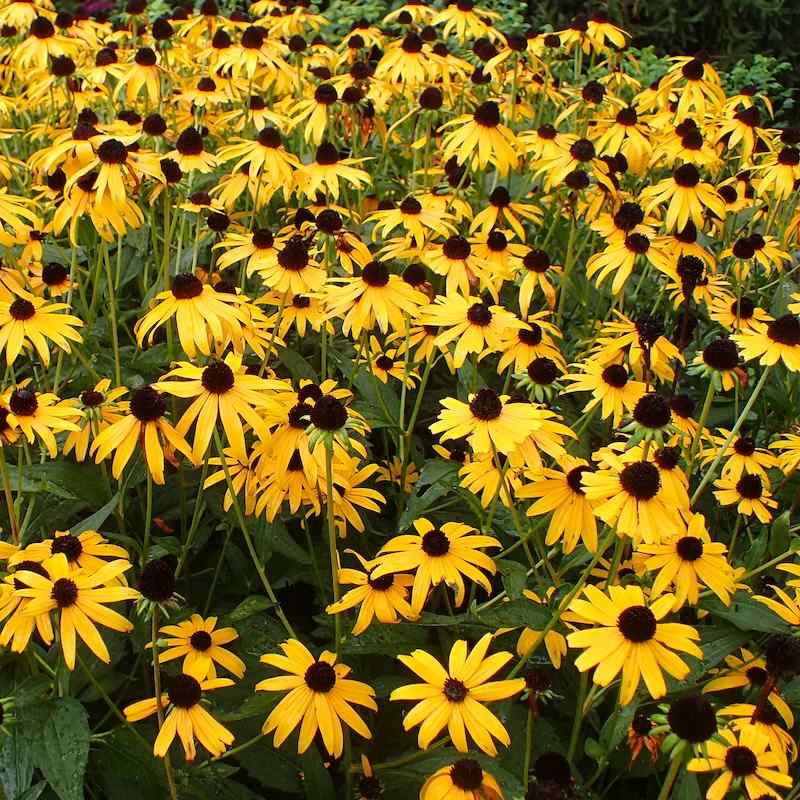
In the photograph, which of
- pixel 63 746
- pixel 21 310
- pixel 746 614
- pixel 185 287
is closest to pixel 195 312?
pixel 185 287

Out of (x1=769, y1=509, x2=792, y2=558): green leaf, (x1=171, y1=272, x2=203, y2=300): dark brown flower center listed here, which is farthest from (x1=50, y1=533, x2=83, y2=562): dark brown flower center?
(x1=769, y1=509, x2=792, y2=558): green leaf

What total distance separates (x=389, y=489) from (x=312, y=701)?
0.98m

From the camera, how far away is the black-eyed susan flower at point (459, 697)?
4.79 ft

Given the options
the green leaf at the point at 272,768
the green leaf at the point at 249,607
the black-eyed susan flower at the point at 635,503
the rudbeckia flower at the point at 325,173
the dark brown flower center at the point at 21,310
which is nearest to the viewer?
the black-eyed susan flower at the point at 635,503

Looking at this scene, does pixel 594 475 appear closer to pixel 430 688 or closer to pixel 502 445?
pixel 502 445

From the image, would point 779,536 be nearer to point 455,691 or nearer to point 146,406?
point 455,691

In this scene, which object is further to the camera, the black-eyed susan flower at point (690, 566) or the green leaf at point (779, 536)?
the green leaf at point (779, 536)

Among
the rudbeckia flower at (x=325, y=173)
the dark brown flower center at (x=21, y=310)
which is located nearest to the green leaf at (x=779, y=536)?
the rudbeckia flower at (x=325, y=173)

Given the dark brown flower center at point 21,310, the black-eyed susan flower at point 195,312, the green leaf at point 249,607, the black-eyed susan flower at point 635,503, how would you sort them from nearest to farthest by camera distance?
1. the black-eyed susan flower at point 635,503
2. the green leaf at point 249,607
3. the black-eyed susan flower at point 195,312
4. the dark brown flower center at point 21,310

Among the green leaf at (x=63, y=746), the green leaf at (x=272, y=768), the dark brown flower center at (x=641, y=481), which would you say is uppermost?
the dark brown flower center at (x=641, y=481)

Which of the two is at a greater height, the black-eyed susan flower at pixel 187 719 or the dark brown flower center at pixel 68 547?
the dark brown flower center at pixel 68 547

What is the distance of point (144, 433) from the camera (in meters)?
1.81

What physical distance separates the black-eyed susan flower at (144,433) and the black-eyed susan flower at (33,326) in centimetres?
32

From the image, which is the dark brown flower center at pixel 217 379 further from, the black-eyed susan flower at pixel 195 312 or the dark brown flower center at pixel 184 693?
the dark brown flower center at pixel 184 693
